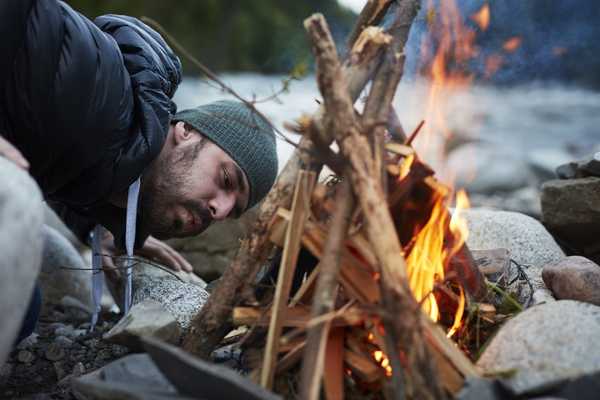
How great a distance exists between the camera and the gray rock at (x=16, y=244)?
166cm

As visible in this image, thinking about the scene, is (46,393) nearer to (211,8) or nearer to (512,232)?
(512,232)

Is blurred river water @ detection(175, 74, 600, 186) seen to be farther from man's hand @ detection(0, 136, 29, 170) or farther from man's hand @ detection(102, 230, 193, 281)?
man's hand @ detection(0, 136, 29, 170)

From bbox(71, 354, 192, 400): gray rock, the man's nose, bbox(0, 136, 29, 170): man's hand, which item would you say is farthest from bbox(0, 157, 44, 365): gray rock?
the man's nose

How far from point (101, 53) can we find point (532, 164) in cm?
728

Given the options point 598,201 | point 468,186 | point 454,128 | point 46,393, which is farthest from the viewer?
point 454,128

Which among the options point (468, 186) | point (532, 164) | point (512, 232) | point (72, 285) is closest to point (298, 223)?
point (512, 232)

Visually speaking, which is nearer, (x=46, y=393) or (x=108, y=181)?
(x=46, y=393)

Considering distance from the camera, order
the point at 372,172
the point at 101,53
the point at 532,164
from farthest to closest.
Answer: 1. the point at 532,164
2. the point at 101,53
3. the point at 372,172

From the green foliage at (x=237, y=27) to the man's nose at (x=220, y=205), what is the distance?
46.9 ft

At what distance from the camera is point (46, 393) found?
2.64 meters

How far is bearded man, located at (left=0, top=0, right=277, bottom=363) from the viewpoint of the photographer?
106 inches

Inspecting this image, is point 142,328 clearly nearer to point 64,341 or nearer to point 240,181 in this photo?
point 64,341

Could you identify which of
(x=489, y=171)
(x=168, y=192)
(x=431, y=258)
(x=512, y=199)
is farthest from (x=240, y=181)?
(x=489, y=171)

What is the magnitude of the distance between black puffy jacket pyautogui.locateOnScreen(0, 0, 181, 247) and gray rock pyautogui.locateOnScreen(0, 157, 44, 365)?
0.99 metres
